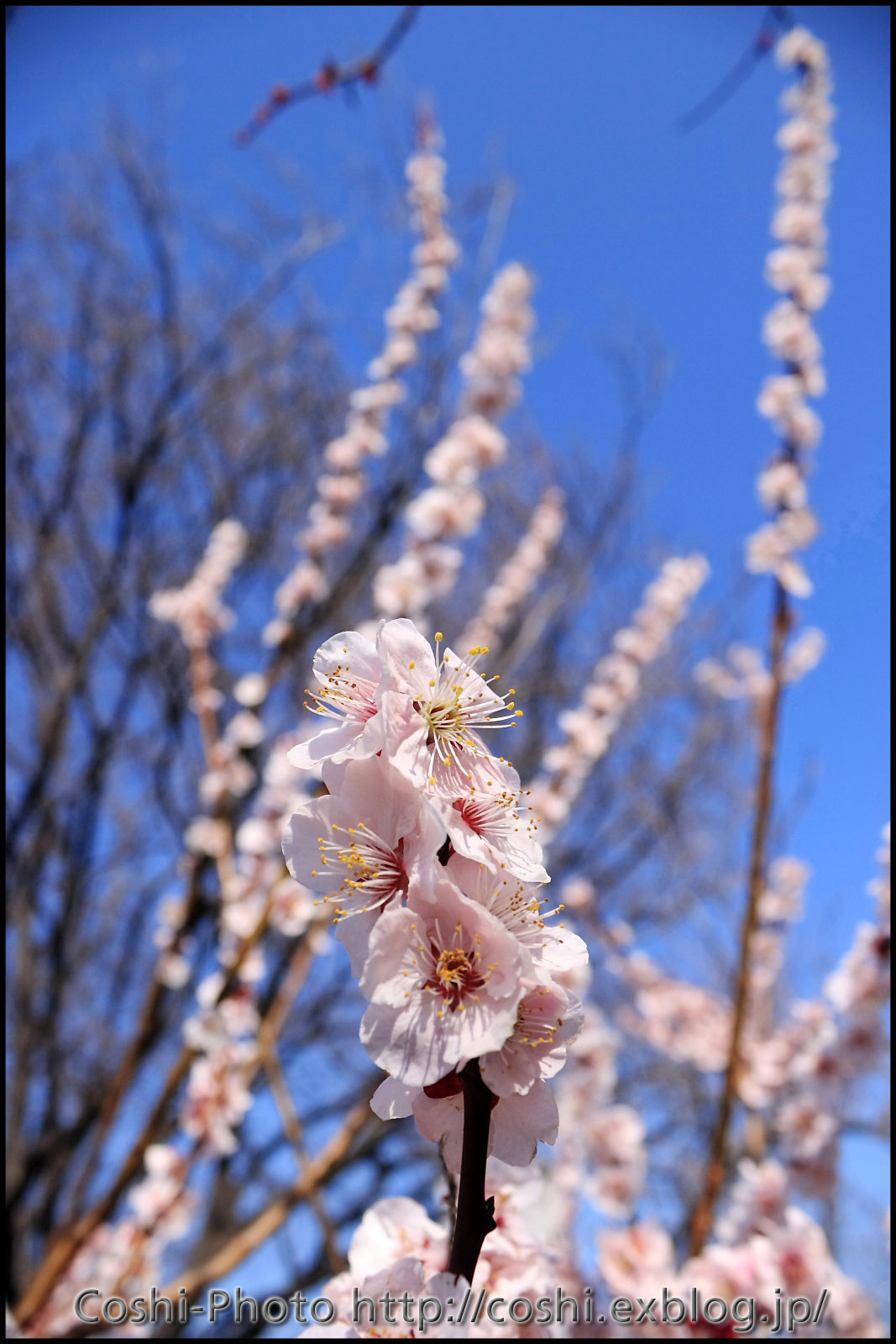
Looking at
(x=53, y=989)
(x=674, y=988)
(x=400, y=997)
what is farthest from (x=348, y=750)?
(x=674, y=988)

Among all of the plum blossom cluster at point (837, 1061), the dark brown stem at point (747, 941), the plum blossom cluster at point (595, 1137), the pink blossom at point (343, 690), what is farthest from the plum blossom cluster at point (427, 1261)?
the plum blossom cluster at point (595, 1137)

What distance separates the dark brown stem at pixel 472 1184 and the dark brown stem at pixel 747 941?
1.89m

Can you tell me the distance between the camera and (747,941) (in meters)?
2.35

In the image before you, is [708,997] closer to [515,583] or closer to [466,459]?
[515,583]

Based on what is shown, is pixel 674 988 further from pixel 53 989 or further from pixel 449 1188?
pixel 449 1188

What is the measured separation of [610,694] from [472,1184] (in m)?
3.78

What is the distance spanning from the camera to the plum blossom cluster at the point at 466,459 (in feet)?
10.6

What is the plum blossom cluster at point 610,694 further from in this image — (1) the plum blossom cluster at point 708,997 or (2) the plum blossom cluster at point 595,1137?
(1) the plum blossom cluster at point 708,997

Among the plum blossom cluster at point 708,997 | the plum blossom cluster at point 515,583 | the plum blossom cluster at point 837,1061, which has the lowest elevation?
the plum blossom cluster at point 837,1061

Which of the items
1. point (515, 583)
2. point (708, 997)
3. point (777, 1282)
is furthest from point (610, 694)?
point (708, 997)

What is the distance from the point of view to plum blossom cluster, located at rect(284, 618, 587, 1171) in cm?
66

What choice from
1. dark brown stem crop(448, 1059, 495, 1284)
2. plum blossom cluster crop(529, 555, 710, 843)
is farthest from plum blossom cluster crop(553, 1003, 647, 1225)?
dark brown stem crop(448, 1059, 495, 1284)

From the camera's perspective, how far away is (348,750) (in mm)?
708

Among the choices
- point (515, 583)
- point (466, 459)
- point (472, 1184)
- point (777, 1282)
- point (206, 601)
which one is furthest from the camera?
point (515, 583)
